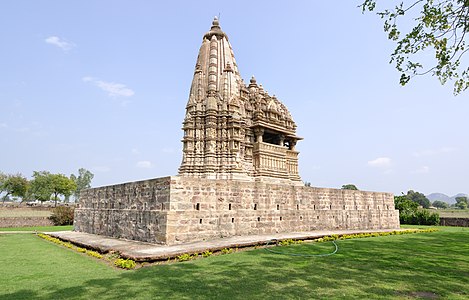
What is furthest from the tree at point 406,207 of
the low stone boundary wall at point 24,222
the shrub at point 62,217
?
the low stone boundary wall at point 24,222

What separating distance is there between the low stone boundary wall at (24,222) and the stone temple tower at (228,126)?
1840cm

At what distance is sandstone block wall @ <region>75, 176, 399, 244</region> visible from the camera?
441 inches

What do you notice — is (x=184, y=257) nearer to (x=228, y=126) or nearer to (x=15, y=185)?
(x=228, y=126)

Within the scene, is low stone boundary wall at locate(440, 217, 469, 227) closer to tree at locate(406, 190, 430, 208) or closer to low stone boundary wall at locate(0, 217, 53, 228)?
low stone boundary wall at locate(0, 217, 53, 228)

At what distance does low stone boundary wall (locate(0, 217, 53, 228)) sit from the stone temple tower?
1840cm

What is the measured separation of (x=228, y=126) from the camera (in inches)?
734

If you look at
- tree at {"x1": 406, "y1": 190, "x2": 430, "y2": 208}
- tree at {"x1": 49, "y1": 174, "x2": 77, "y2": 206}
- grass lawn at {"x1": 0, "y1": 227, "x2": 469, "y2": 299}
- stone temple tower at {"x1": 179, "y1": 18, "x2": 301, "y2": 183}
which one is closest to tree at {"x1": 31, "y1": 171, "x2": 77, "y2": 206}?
tree at {"x1": 49, "y1": 174, "x2": 77, "y2": 206}

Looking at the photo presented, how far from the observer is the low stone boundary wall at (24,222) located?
25.6 meters

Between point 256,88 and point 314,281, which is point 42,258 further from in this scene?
point 256,88

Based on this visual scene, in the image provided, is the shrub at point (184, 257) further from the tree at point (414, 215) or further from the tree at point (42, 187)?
the tree at point (42, 187)

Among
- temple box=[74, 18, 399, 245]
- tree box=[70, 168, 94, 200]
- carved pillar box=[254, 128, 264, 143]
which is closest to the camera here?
temple box=[74, 18, 399, 245]

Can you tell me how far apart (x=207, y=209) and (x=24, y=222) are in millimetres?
23700

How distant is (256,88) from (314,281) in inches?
704

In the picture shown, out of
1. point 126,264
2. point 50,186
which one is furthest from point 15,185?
point 126,264
